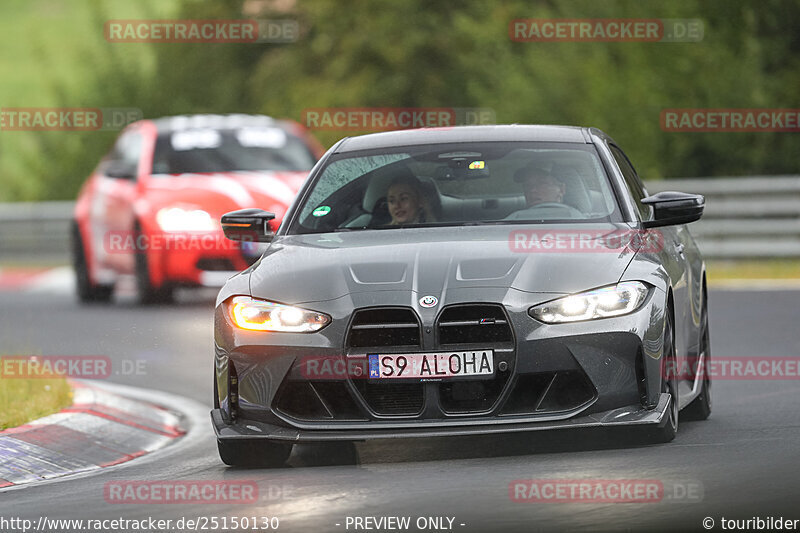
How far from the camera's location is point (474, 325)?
7883 millimetres

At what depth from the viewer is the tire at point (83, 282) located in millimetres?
20625

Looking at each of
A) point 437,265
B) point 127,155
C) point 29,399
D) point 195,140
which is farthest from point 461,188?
point 127,155

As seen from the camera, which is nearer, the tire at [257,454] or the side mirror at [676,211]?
the tire at [257,454]

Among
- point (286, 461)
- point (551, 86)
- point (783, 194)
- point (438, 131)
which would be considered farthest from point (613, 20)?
point (286, 461)

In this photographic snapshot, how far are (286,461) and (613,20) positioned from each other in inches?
818

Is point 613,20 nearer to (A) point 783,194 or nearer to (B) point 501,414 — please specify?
(A) point 783,194

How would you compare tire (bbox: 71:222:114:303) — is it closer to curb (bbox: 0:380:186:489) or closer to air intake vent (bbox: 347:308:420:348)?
curb (bbox: 0:380:186:489)

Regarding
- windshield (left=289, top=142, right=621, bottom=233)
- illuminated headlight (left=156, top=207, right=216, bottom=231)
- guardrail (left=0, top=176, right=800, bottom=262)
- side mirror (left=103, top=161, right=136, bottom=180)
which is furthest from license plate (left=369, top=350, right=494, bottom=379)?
guardrail (left=0, top=176, right=800, bottom=262)

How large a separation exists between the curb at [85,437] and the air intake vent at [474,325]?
2309 mm

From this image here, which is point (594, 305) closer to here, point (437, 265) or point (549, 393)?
point (549, 393)

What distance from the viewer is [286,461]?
28.2ft

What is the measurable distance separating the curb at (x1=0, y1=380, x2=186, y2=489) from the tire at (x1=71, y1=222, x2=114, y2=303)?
897 cm

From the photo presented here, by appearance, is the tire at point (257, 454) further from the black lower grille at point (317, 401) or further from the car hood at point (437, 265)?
the car hood at point (437, 265)

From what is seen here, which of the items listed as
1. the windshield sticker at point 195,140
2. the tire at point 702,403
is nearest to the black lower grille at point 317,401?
the tire at point 702,403
